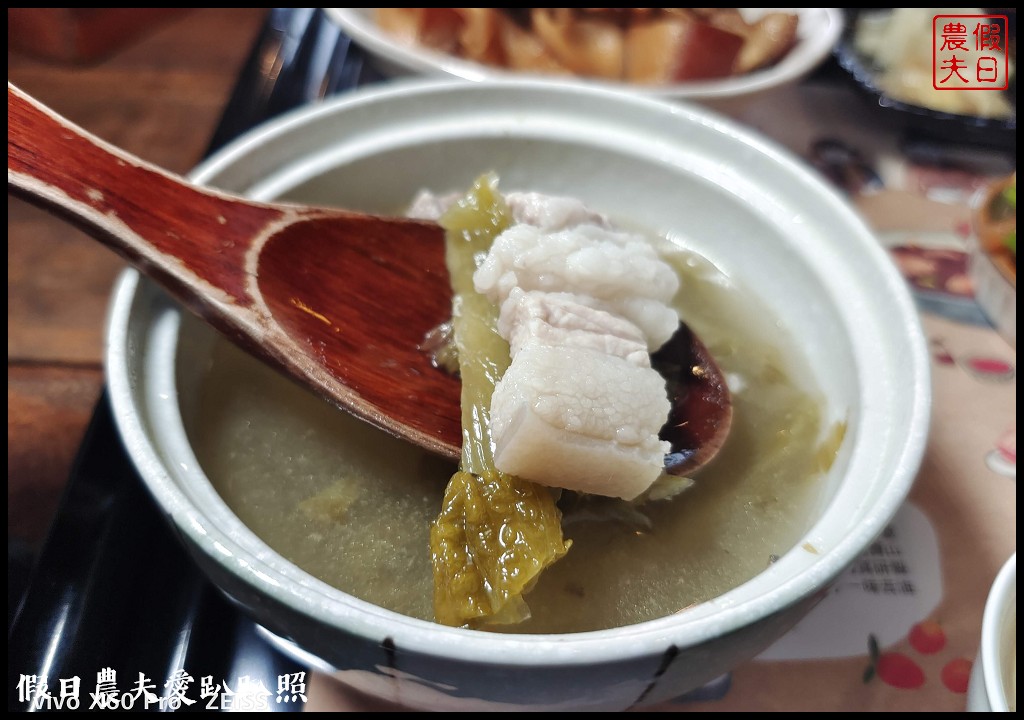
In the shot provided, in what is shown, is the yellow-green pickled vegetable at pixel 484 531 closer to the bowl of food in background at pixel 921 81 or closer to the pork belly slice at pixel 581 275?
the pork belly slice at pixel 581 275

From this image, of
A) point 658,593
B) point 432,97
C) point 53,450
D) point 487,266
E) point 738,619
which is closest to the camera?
point 738,619

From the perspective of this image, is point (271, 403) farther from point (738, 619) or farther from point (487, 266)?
point (738, 619)

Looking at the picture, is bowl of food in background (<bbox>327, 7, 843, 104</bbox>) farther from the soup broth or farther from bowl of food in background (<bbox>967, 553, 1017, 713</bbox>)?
A: bowl of food in background (<bbox>967, 553, 1017, 713</bbox>)

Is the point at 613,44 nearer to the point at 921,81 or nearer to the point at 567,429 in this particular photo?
the point at 921,81

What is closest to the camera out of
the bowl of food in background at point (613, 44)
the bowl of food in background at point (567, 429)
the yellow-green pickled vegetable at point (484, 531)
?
the bowl of food in background at point (567, 429)

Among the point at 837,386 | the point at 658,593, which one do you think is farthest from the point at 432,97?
the point at 658,593

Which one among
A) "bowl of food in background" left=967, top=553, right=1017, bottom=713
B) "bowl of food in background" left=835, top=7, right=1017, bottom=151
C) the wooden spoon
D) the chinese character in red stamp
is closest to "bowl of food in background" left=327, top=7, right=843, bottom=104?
"bowl of food in background" left=835, top=7, right=1017, bottom=151

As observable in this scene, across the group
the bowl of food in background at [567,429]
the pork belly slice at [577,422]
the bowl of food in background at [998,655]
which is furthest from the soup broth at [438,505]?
the bowl of food in background at [998,655]
